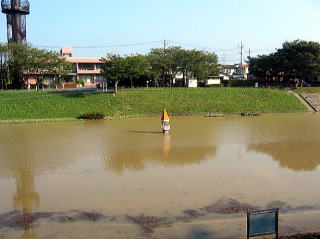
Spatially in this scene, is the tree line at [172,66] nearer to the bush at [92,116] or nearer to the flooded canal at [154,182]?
the bush at [92,116]

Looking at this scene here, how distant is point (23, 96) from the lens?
130 feet

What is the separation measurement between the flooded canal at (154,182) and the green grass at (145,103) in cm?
964

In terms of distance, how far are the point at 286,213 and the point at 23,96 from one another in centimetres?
3465

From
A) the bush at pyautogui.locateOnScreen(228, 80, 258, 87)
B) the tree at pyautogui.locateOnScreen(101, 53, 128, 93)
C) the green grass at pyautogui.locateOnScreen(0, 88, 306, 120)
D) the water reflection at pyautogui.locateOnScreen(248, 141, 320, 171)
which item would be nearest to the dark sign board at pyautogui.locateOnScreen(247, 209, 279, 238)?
the water reflection at pyautogui.locateOnScreen(248, 141, 320, 171)

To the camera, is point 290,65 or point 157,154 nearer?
point 157,154

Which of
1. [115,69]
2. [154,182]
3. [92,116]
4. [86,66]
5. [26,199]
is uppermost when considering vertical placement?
[86,66]

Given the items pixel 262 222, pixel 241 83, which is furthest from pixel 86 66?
pixel 262 222

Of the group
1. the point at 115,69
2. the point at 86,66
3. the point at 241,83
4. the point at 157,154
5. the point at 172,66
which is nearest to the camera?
the point at 157,154

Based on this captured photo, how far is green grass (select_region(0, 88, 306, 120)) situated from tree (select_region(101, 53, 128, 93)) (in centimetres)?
179

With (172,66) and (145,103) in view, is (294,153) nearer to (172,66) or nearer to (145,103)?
(145,103)

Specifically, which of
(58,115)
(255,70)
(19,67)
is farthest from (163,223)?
(255,70)

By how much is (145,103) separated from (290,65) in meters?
23.4

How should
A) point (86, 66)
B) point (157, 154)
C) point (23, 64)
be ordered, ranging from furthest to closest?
1. point (86, 66)
2. point (23, 64)
3. point (157, 154)

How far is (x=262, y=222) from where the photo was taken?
775 cm
